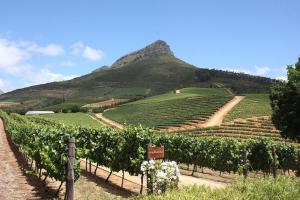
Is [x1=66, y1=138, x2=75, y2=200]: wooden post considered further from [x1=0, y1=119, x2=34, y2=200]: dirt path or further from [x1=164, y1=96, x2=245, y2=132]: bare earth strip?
[x1=164, y1=96, x2=245, y2=132]: bare earth strip

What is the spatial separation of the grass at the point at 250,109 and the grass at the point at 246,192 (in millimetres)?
69858

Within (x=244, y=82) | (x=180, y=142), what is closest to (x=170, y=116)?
(x=180, y=142)

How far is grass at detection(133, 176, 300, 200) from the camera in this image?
30.6ft

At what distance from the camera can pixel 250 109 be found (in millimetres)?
89875

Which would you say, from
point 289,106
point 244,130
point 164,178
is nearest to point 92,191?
point 164,178

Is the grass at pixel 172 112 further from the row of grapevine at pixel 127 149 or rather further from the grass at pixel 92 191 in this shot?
the grass at pixel 92 191

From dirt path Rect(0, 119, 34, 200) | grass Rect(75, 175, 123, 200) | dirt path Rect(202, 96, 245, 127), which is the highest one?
dirt path Rect(202, 96, 245, 127)

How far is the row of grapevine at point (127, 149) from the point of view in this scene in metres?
16.6

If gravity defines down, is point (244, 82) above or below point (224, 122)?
above

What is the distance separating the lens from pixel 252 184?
415 inches

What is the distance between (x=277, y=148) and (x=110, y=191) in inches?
858

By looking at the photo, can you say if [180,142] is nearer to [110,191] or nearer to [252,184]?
[110,191]

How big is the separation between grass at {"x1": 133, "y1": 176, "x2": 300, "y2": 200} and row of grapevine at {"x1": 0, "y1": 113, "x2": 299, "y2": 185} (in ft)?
23.2

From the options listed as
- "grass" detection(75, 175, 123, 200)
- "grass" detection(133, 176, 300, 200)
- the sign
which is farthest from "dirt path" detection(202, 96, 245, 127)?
"grass" detection(133, 176, 300, 200)
